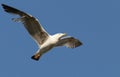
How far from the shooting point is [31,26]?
86562 millimetres

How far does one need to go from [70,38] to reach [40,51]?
2.69 m

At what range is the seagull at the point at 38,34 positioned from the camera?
86.0 m

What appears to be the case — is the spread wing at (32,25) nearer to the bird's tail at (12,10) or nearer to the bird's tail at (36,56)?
the bird's tail at (12,10)

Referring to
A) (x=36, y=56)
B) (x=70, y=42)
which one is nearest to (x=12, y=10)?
(x=36, y=56)

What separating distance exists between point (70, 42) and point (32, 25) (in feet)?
9.53

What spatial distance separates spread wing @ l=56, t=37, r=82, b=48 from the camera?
286 ft

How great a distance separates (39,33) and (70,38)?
2.02m

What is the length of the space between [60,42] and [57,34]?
0.71m

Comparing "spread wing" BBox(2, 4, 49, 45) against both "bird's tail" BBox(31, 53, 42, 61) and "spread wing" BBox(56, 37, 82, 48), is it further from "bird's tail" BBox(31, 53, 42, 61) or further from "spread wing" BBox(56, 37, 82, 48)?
"spread wing" BBox(56, 37, 82, 48)

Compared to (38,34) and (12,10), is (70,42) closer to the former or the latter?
(38,34)

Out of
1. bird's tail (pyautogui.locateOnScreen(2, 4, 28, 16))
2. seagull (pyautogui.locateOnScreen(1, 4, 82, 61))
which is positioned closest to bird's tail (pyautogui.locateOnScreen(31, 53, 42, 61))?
seagull (pyautogui.locateOnScreen(1, 4, 82, 61))

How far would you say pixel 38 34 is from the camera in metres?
86.9

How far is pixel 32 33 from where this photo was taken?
285 feet

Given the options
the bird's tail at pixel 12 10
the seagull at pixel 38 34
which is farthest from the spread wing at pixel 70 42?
the bird's tail at pixel 12 10
